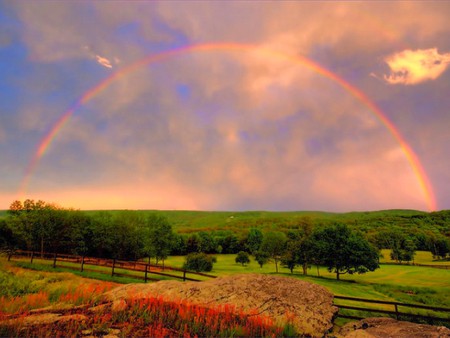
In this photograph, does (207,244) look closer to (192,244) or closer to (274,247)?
(192,244)

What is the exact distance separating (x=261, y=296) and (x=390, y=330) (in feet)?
16.7

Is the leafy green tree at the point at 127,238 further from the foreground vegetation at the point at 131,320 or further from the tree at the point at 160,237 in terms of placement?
the foreground vegetation at the point at 131,320

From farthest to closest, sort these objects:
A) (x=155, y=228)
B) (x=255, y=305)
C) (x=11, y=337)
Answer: (x=155, y=228)
(x=255, y=305)
(x=11, y=337)

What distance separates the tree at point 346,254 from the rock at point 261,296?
220ft

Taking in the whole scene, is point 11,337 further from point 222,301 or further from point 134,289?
point 222,301

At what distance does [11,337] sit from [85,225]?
87.5m

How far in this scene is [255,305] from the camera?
37.4 ft

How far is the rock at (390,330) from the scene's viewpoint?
10.3 meters

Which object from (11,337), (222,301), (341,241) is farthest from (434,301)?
(11,337)

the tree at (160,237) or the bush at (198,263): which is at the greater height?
the tree at (160,237)

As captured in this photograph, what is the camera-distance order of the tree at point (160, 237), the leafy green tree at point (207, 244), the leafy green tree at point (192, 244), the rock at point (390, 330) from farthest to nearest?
the leafy green tree at point (207, 244), the leafy green tree at point (192, 244), the tree at point (160, 237), the rock at point (390, 330)

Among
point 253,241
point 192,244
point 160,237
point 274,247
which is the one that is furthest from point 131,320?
point 253,241

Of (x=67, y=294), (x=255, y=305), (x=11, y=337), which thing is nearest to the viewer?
(x=11, y=337)

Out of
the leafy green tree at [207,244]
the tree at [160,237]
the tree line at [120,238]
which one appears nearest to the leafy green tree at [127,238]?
the tree line at [120,238]
